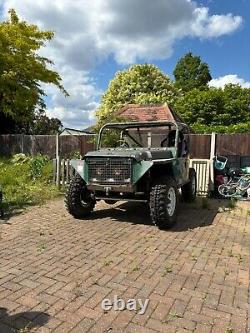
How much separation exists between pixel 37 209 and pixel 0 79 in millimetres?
10574

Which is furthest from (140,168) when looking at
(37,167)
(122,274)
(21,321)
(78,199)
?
(37,167)

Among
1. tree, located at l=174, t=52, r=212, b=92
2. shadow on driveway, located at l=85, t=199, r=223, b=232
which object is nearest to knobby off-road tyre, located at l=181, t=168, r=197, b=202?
shadow on driveway, located at l=85, t=199, r=223, b=232

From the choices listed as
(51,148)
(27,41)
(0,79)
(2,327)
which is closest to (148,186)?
(2,327)

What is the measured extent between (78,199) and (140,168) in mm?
1508

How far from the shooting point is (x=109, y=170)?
648 cm

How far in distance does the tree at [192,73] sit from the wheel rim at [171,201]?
3936 cm

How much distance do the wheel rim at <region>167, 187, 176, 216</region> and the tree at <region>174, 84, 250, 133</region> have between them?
21883 millimetres

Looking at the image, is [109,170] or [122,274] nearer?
[122,274]

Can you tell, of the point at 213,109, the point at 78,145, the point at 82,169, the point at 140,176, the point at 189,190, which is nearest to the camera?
the point at 140,176

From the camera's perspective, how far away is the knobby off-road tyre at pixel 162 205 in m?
6.02

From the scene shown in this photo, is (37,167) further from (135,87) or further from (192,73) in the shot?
(192,73)

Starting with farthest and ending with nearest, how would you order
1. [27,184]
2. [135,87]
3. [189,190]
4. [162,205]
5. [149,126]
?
[135,87]
[27,184]
[189,190]
[149,126]
[162,205]

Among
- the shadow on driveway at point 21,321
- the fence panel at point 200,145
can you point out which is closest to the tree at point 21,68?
the fence panel at point 200,145

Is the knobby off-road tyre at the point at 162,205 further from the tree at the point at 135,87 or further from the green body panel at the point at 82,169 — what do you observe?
the tree at the point at 135,87
